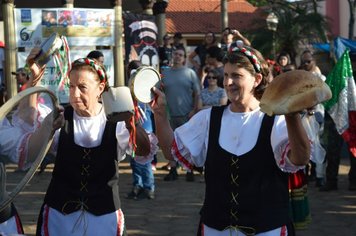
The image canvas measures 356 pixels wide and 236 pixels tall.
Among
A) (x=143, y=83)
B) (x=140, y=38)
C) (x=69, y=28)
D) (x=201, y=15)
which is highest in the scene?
(x=201, y=15)

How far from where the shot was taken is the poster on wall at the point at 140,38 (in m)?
11.7

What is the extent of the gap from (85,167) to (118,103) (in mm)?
695

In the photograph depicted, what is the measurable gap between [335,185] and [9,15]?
7218 mm

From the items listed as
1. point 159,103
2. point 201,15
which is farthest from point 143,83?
point 201,15

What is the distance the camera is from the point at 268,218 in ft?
10.9

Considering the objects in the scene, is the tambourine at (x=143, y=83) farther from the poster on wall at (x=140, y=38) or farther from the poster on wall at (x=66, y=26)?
the poster on wall at (x=140, y=38)

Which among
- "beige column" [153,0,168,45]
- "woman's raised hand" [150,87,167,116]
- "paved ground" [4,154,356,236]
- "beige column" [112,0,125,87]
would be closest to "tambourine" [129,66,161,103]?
"woman's raised hand" [150,87,167,116]

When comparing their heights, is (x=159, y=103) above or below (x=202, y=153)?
above

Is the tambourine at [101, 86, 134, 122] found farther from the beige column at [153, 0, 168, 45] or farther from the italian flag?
the beige column at [153, 0, 168, 45]

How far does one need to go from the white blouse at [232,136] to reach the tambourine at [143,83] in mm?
273

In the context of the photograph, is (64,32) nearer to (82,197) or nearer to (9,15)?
(9,15)

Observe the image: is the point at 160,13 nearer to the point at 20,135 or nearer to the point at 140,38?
the point at 140,38

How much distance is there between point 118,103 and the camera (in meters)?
3.17

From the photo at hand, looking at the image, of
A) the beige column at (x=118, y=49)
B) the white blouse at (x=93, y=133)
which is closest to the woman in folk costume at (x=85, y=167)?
the white blouse at (x=93, y=133)
